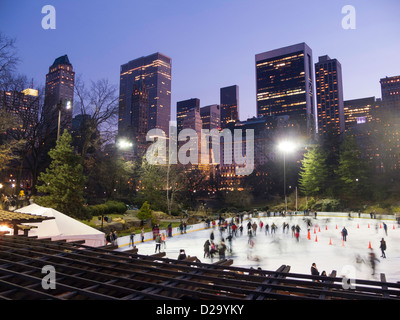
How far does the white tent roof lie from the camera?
13.1 m

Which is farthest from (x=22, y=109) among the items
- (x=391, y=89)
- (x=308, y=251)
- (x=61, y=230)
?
(x=391, y=89)

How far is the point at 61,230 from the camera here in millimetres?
13562

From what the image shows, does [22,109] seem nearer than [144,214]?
No

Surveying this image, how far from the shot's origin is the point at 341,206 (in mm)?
49125

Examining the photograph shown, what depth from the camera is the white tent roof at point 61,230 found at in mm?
13105

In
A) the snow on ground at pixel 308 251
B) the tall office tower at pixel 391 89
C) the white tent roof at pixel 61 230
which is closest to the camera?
the white tent roof at pixel 61 230

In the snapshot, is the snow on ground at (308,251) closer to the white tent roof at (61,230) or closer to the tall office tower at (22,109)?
the white tent roof at (61,230)

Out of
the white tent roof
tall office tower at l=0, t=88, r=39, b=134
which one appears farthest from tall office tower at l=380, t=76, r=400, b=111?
the white tent roof

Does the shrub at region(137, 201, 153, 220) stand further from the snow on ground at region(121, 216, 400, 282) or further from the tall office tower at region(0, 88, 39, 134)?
the tall office tower at region(0, 88, 39, 134)

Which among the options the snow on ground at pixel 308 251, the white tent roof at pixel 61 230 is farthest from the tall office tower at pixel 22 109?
the snow on ground at pixel 308 251

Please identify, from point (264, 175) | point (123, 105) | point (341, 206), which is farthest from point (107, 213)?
point (264, 175)

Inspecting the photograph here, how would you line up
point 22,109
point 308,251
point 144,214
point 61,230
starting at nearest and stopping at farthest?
point 61,230 < point 308,251 < point 144,214 < point 22,109

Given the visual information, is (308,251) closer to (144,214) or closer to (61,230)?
(61,230)
